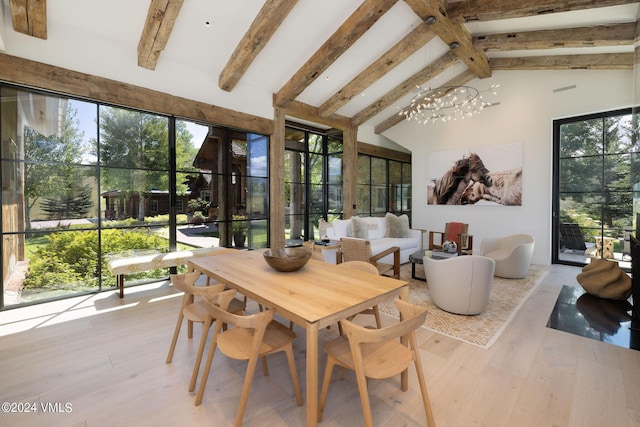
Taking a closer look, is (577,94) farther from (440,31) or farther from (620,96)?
(440,31)

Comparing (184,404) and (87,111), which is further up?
(87,111)

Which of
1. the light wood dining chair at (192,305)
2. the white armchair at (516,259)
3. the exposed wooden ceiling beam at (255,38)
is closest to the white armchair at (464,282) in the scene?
the white armchair at (516,259)

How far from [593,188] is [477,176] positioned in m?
1.88

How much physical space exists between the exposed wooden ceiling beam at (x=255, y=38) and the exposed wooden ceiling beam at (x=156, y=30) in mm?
874

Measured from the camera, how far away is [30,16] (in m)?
2.89

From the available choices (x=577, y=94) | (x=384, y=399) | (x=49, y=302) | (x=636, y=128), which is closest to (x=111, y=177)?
(x=49, y=302)

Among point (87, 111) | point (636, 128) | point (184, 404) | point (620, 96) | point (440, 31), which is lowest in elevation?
point (184, 404)

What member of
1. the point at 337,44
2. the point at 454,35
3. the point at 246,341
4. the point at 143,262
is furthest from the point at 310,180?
the point at 246,341

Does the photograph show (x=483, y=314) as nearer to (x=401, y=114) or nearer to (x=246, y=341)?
(x=246, y=341)

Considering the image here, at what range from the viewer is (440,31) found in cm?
426

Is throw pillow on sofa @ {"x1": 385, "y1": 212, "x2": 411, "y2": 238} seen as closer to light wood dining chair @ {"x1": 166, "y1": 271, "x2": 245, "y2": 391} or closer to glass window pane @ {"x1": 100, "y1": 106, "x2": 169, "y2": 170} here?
light wood dining chair @ {"x1": 166, "y1": 271, "x2": 245, "y2": 391}

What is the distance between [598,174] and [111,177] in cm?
780

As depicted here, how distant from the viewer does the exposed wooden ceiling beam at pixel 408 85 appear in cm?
540

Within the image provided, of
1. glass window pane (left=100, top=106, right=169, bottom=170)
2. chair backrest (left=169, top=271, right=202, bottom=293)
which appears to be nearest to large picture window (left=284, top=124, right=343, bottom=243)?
glass window pane (left=100, top=106, right=169, bottom=170)
